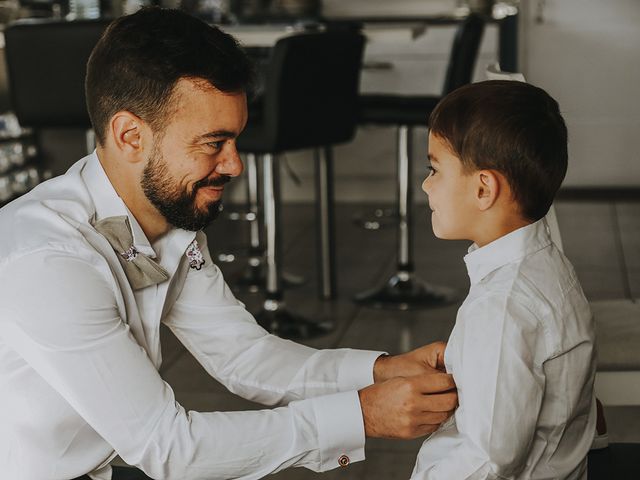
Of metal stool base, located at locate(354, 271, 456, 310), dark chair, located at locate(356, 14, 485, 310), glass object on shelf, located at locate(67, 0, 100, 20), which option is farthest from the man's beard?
glass object on shelf, located at locate(67, 0, 100, 20)

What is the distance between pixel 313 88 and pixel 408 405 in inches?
78.6

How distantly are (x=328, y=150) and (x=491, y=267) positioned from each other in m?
2.41

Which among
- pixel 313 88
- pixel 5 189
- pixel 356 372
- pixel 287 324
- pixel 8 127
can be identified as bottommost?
pixel 287 324

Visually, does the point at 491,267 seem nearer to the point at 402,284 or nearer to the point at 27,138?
the point at 402,284

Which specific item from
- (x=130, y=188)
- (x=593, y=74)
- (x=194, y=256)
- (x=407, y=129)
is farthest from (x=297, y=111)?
(x=593, y=74)

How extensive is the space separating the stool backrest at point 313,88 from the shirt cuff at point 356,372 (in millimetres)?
1597

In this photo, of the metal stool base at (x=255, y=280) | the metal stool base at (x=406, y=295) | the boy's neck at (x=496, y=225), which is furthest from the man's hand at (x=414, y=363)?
the metal stool base at (x=255, y=280)

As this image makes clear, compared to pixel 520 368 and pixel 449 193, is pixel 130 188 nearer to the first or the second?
pixel 449 193

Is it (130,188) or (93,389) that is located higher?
(130,188)

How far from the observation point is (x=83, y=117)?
328 cm

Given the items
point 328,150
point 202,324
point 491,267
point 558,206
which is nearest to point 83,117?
point 328,150

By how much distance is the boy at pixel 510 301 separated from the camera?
1270 millimetres

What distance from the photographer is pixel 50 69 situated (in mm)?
3266

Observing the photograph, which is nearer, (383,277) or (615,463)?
(615,463)
